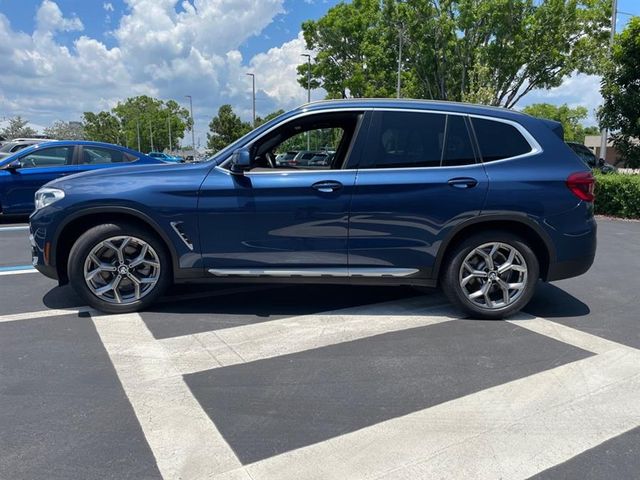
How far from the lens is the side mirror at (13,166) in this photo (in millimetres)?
9477

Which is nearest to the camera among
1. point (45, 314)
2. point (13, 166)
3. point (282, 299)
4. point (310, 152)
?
point (45, 314)

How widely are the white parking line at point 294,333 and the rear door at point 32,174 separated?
7275 mm

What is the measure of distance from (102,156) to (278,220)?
23.7 feet

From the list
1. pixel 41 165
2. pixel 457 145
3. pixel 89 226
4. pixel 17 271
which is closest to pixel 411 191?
pixel 457 145

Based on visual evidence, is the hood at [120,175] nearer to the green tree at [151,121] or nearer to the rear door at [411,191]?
the rear door at [411,191]

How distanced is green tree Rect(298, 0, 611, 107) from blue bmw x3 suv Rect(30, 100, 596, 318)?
20.5 m

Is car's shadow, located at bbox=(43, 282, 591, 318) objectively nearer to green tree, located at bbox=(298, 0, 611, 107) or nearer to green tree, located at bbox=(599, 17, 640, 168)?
green tree, located at bbox=(599, 17, 640, 168)

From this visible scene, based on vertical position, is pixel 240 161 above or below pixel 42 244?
above

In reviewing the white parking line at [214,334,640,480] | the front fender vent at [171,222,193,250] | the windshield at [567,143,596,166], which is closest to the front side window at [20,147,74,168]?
the front fender vent at [171,222,193,250]

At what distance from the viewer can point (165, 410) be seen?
9.51ft

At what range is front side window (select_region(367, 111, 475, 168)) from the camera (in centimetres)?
427

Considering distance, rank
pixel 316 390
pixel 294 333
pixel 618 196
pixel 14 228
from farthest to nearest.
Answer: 1. pixel 618 196
2. pixel 14 228
3. pixel 294 333
4. pixel 316 390

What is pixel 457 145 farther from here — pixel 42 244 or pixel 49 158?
pixel 49 158

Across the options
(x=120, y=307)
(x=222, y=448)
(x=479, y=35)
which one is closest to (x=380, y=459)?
(x=222, y=448)
